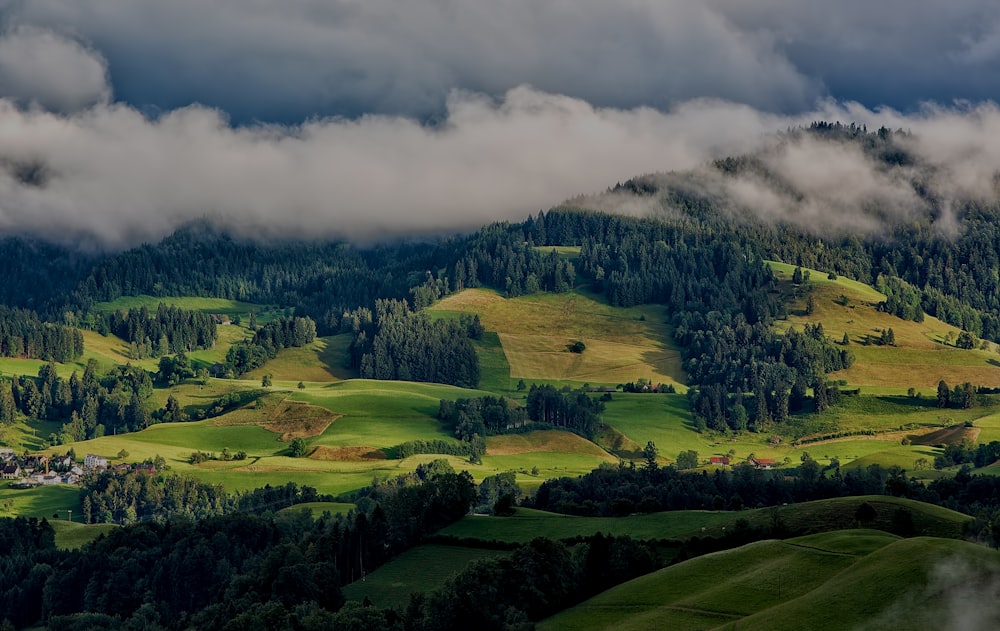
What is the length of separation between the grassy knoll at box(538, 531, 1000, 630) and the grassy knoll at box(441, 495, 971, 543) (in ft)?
51.3

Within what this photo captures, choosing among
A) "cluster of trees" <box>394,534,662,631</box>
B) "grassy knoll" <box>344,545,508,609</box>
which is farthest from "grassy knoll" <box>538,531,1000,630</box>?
"grassy knoll" <box>344,545,508,609</box>

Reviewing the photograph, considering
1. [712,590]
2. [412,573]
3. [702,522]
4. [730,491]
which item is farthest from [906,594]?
A: [730,491]

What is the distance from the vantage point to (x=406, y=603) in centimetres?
12688

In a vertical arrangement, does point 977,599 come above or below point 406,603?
above

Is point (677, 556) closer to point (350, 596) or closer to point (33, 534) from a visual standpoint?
point (350, 596)

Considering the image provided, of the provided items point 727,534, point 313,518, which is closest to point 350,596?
point 727,534

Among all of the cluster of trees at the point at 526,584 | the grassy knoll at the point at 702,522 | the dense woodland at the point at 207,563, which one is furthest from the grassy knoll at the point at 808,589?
the dense woodland at the point at 207,563

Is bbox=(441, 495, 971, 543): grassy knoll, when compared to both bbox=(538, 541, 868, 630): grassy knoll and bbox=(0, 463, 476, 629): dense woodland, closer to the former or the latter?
bbox=(0, 463, 476, 629): dense woodland

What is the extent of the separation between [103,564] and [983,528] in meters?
114

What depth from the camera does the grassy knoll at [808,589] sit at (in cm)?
8000

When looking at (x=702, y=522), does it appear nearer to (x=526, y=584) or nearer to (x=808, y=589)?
(x=526, y=584)

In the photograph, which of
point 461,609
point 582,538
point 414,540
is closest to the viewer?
point 461,609

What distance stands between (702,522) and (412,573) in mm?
34610

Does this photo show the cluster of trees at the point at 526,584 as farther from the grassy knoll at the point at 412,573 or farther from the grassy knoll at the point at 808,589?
the grassy knoll at the point at 412,573
